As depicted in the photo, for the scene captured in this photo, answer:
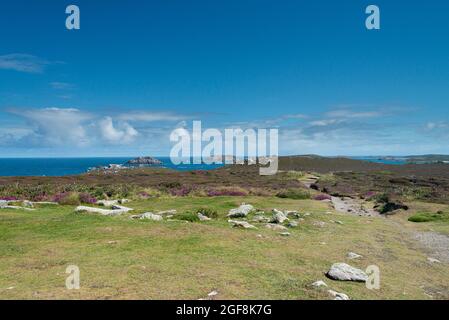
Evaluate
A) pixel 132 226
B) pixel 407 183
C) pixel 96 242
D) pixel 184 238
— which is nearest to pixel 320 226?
pixel 184 238

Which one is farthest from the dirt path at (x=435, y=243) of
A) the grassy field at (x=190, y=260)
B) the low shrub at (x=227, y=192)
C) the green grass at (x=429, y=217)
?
the low shrub at (x=227, y=192)

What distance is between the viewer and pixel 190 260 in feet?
39.3

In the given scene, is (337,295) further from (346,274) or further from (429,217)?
(429,217)

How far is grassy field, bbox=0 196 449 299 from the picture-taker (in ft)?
30.5

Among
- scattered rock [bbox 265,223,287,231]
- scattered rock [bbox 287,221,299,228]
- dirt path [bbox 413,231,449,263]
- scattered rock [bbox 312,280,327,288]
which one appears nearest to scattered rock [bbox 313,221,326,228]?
scattered rock [bbox 287,221,299,228]

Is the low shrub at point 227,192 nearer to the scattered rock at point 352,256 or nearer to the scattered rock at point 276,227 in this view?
the scattered rock at point 276,227

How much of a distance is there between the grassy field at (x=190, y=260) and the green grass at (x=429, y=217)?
9975mm

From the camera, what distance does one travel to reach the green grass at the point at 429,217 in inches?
1089

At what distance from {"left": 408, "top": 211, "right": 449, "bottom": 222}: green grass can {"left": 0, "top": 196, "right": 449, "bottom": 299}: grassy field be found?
998 centimetres

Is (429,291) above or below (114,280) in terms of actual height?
below

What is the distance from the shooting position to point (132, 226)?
56.7 ft

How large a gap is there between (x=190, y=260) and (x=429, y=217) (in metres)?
24.4
